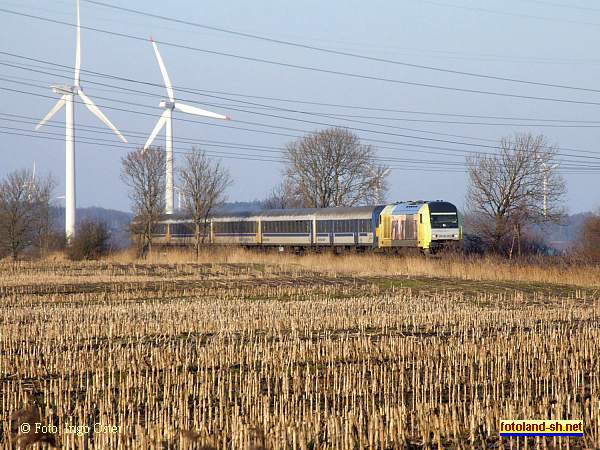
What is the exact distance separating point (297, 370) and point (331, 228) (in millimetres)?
48090

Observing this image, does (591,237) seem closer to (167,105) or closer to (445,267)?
(445,267)

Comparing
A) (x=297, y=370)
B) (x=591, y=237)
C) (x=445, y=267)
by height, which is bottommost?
(x=297, y=370)

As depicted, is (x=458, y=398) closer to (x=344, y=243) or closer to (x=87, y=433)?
(x=87, y=433)

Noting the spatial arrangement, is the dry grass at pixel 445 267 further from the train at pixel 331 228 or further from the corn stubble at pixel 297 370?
the corn stubble at pixel 297 370

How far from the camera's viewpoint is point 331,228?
2542 inches

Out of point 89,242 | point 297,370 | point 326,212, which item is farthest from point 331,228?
point 297,370

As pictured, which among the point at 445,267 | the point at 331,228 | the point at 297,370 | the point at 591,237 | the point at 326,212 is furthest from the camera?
the point at 326,212

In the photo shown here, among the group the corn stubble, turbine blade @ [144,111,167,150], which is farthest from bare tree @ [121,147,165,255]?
the corn stubble

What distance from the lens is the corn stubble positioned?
37.3 feet

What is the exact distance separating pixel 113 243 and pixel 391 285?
3913 centimetres

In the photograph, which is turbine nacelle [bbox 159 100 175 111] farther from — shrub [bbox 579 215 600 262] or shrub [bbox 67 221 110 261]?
shrub [bbox 579 215 600 262]

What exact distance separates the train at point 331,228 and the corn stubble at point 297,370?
798 inches

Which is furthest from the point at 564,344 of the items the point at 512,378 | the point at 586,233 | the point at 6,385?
the point at 586,233

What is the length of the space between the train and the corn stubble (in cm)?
2028
